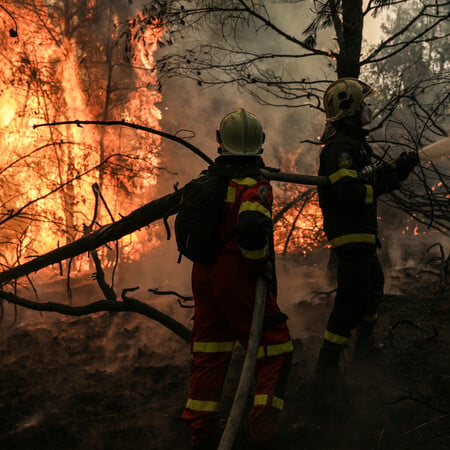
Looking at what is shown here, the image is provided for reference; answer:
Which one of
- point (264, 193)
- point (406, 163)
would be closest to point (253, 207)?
point (264, 193)

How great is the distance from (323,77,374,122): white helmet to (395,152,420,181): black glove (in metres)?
0.48

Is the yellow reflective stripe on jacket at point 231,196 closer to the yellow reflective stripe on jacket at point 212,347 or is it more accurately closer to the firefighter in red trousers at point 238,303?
the firefighter in red trousers at point 238,303

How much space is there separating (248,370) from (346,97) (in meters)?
2.01

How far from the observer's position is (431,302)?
448cm

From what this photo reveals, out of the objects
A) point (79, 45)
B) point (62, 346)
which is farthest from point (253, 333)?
point (79, 45)

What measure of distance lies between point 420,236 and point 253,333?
14133 mm

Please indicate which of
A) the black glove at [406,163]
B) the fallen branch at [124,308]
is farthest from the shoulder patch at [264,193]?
the fallen branch at [124,308]

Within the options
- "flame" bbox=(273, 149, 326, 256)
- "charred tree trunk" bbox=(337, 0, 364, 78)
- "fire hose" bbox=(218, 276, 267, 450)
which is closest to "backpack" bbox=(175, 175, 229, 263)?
"fire hose" bbox=(218, 276, 267, 450)

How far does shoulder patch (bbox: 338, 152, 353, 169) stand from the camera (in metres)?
2.72

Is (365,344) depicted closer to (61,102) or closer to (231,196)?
(231,196)

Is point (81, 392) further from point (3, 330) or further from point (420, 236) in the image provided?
point (420, 236)

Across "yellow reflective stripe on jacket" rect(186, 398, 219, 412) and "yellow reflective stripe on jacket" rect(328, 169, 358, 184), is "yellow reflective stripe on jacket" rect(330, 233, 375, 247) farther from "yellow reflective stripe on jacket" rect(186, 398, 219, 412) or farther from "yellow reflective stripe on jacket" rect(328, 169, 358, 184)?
"yellow reflective stripe on jacket" rect(186, 398, 219, 412)

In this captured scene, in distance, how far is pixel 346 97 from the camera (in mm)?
2895

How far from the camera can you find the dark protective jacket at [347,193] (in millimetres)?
2674
